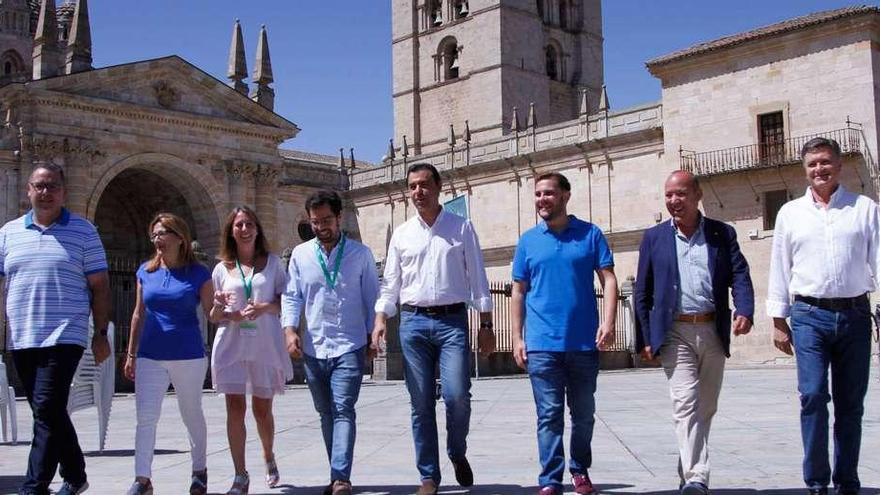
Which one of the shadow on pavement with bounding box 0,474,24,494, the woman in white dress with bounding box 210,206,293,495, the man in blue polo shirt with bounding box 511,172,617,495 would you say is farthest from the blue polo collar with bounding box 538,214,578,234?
the shadow on pavement with bounding box 0,474,24,494

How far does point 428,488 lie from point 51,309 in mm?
2235

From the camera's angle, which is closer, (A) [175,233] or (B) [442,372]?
(B) [442,372]

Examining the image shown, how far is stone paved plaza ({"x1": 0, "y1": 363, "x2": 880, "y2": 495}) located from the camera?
596 cm

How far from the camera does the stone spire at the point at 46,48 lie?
3077 cm

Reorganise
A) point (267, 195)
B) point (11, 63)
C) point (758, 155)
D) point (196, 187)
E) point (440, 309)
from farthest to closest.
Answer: point (11, 63) → point (267, 195) → point (196, 187) → point (758, 155) → point (440, 309)

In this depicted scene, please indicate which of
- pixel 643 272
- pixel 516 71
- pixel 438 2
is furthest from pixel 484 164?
pixel 643 272

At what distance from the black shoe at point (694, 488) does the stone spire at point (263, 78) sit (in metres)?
32.5

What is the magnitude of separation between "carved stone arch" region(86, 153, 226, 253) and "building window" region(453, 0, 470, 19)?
22.4 meters

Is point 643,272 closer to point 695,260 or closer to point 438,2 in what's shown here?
point 695,260

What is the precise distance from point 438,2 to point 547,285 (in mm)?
50221

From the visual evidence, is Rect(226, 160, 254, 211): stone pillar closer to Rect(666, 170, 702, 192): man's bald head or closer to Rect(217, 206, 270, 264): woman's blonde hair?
Rect(217, 206, 270, 264): woman's blonde hair

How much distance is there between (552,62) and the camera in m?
55.5

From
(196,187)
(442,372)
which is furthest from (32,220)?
(196,187)

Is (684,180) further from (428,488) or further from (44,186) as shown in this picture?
(44,186)
